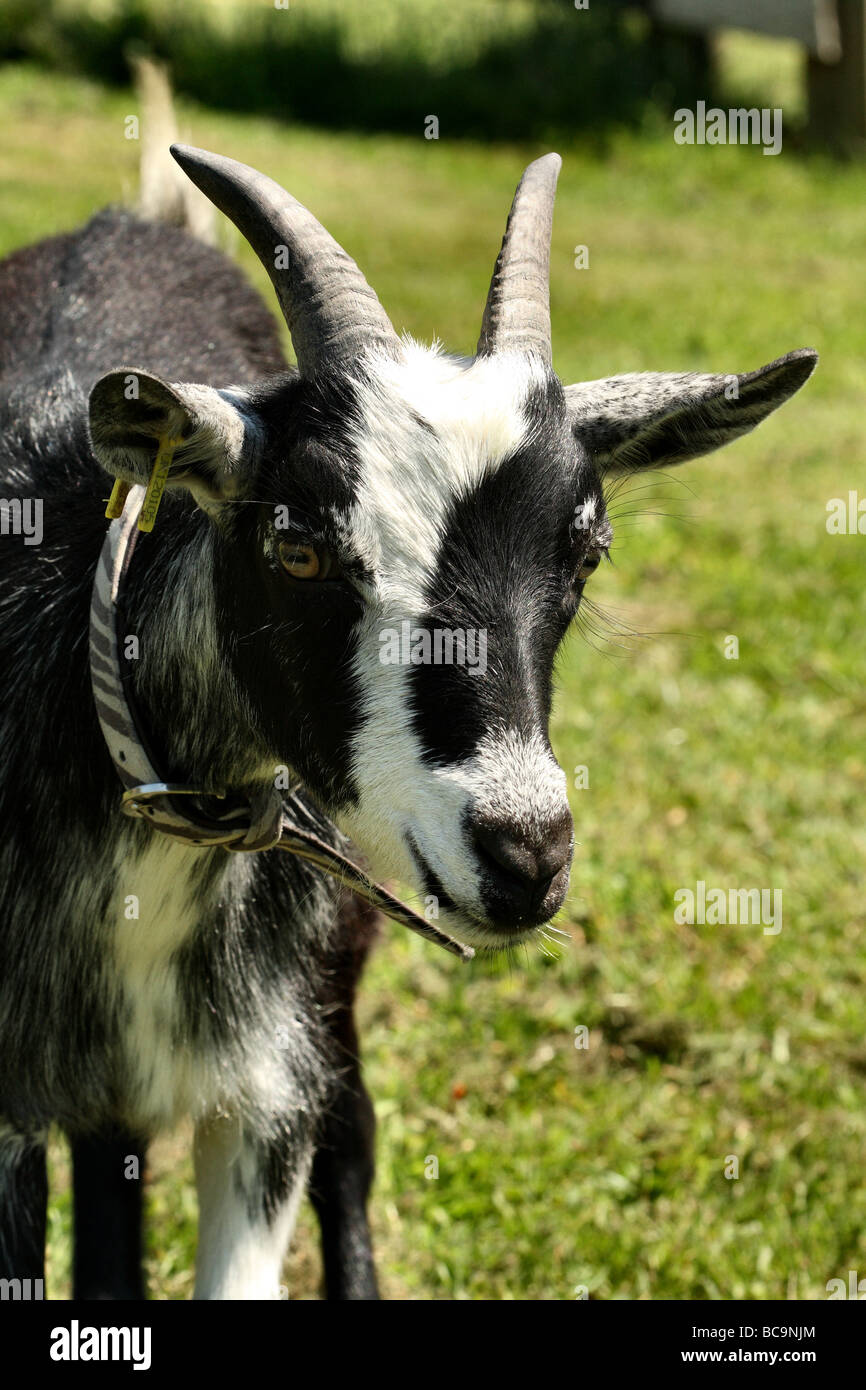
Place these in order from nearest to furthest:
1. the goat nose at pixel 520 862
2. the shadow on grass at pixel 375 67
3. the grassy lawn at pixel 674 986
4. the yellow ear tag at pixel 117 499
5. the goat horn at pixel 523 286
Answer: the goat nose at pixel 520 862, the yellow ear tag at pixel 117 499, the goat horn at pixel 523 286, the grassy lawn at pixel 674 986, the shadow on grass at pixel 375 67

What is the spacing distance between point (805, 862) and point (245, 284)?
2491 mm

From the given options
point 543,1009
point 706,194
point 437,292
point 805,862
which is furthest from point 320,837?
point 706,194

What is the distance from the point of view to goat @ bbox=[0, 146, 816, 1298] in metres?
2.43

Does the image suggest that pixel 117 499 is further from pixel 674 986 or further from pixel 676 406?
pixel 674 986

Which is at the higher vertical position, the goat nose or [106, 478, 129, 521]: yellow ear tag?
[106, 478, 129, 521]: yellow ear tag

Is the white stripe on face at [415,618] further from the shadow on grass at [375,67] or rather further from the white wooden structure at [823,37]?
the shadow on grass at [375,67]

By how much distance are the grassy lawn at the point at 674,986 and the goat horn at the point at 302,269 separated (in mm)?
858

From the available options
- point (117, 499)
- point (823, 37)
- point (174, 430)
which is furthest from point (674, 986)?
point (823, 37)

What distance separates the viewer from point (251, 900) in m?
3.15

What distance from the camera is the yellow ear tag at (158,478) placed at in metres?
2.46

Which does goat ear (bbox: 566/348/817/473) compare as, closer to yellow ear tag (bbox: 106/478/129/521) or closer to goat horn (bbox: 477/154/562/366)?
goat horn (bbox: 477/154/562/366)

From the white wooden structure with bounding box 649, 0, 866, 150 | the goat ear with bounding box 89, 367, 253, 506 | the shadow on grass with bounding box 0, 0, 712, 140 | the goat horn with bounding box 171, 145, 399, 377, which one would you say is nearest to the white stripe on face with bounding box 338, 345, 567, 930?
the goat horn with bounding box 171, 145, 399, 377

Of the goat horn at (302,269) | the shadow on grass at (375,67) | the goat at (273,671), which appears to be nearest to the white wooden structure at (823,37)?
the shadow on grass at (375,67)

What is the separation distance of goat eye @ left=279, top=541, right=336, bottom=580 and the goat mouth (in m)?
0.43
